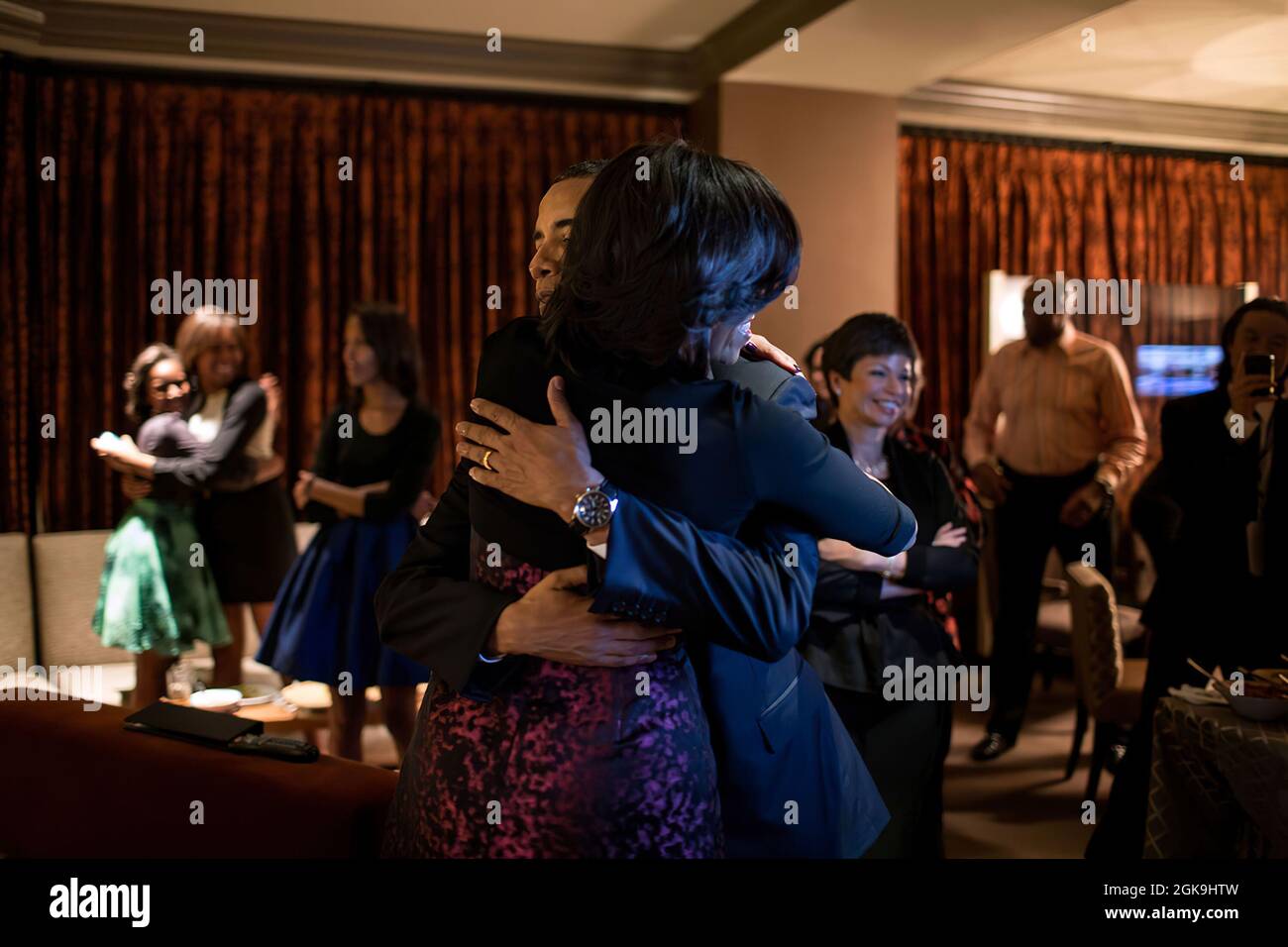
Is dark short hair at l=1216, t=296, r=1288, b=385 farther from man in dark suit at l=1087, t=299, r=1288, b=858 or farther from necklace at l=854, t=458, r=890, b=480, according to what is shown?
necklace at l=854, t=458, r=890, b=480

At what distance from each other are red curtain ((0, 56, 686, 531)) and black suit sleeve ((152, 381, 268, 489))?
61.3 inches

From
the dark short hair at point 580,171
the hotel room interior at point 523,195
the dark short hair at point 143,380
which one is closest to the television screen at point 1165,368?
the hotel room interior at point 523,195

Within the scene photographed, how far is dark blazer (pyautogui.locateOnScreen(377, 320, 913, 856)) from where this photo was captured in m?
1.09

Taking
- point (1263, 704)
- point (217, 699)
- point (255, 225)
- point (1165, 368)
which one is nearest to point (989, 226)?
point (1165, 368)

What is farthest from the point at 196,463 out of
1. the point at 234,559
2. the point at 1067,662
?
the point at 1067,662

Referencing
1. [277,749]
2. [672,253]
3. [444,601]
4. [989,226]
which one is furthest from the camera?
[989,226]

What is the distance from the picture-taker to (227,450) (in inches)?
145

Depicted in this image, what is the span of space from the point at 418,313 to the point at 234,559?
1.98 metres

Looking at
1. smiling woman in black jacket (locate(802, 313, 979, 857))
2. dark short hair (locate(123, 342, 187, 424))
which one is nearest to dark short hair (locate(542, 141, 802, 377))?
smiling woman in black jacket (locate(802, 313, 979, 857))

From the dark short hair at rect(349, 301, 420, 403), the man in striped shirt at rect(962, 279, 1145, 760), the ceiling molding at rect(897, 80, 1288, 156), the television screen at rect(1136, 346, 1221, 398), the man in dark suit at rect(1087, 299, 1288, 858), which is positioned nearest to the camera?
the man in dark suit at rect(1087, 299, 1288, 858)

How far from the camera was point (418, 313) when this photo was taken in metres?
5.50

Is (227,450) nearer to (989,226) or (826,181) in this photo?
(826,181)

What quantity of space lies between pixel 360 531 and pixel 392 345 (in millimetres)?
560
